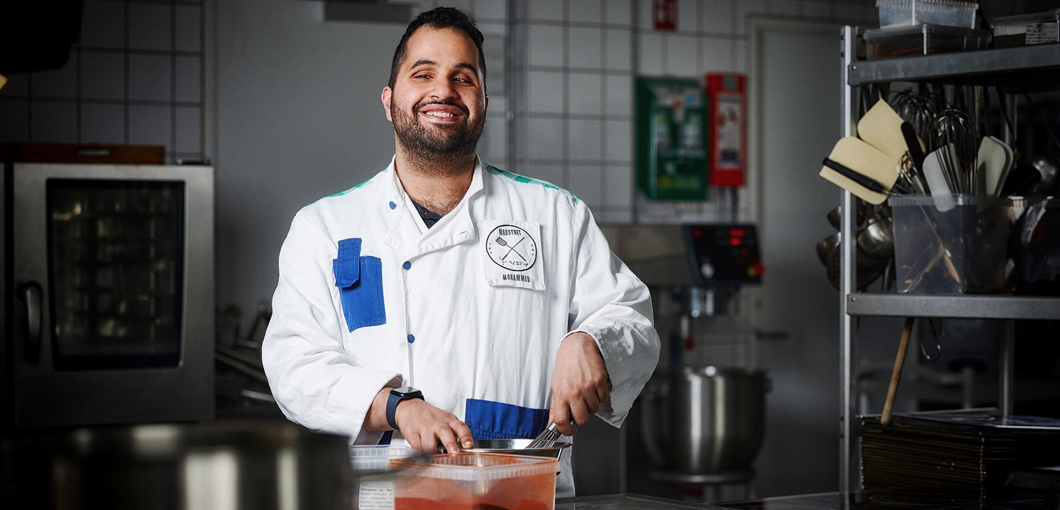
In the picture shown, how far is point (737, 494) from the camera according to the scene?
364 cm

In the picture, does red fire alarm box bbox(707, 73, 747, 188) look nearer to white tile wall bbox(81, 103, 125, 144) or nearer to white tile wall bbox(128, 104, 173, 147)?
white tile wall bbox(128, 104, 173, 147)

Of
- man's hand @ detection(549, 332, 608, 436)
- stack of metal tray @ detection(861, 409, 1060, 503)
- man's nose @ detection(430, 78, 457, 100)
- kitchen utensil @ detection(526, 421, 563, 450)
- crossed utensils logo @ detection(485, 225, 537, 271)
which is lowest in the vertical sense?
stack of metal tray @ detection(861, 409, 1060, 503)

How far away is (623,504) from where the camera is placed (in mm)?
1152

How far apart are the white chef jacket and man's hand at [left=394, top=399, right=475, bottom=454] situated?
0.82 ft

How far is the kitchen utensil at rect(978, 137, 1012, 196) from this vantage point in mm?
1488

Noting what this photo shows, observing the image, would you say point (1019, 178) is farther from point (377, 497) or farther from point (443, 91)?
point (377, 497)

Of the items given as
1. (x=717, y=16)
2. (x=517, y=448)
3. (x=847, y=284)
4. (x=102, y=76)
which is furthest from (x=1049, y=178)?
(x=102, y=76)

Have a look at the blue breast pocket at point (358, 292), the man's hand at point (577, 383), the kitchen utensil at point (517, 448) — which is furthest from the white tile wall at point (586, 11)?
the kitchen utensil at point (517, 448)

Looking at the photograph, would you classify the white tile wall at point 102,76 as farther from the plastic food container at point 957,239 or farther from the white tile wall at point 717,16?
the plastic food container at point 957,239

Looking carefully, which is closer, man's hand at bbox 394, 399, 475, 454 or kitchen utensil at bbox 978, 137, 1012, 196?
man's hand at bbox 394, 399, 475, 454

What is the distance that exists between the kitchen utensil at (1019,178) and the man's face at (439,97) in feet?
2.70

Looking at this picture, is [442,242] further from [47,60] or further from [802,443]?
[802,443]

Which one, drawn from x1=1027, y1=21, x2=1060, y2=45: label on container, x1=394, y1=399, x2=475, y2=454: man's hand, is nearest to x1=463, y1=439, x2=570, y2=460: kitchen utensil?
x1=394, y1=399, x2=475, y2=454: man's hand

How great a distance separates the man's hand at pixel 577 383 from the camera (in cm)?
124
